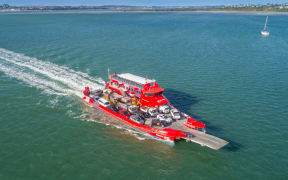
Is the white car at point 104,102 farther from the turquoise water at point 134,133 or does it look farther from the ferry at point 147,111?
the turquoise water at point 134,133

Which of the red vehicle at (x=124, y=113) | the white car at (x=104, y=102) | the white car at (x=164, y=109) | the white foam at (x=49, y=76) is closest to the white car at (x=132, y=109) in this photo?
the red vehicle at (x=124, y=113)

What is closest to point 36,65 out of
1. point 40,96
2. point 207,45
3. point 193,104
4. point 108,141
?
point 40,96

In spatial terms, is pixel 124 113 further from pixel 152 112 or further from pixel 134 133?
pixel 152 112

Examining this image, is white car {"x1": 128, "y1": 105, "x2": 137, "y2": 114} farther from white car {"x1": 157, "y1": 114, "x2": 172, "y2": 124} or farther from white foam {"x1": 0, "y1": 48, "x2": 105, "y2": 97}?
white foam {"x1": 0, "y1": 48, "x2": 105, "y2": 97}

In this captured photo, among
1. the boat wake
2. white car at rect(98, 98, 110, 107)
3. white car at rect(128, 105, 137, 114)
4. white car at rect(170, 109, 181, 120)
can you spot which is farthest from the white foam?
white car at rect(170, 109, 181, 120)

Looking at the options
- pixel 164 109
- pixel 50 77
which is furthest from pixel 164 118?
pixel 50 77
